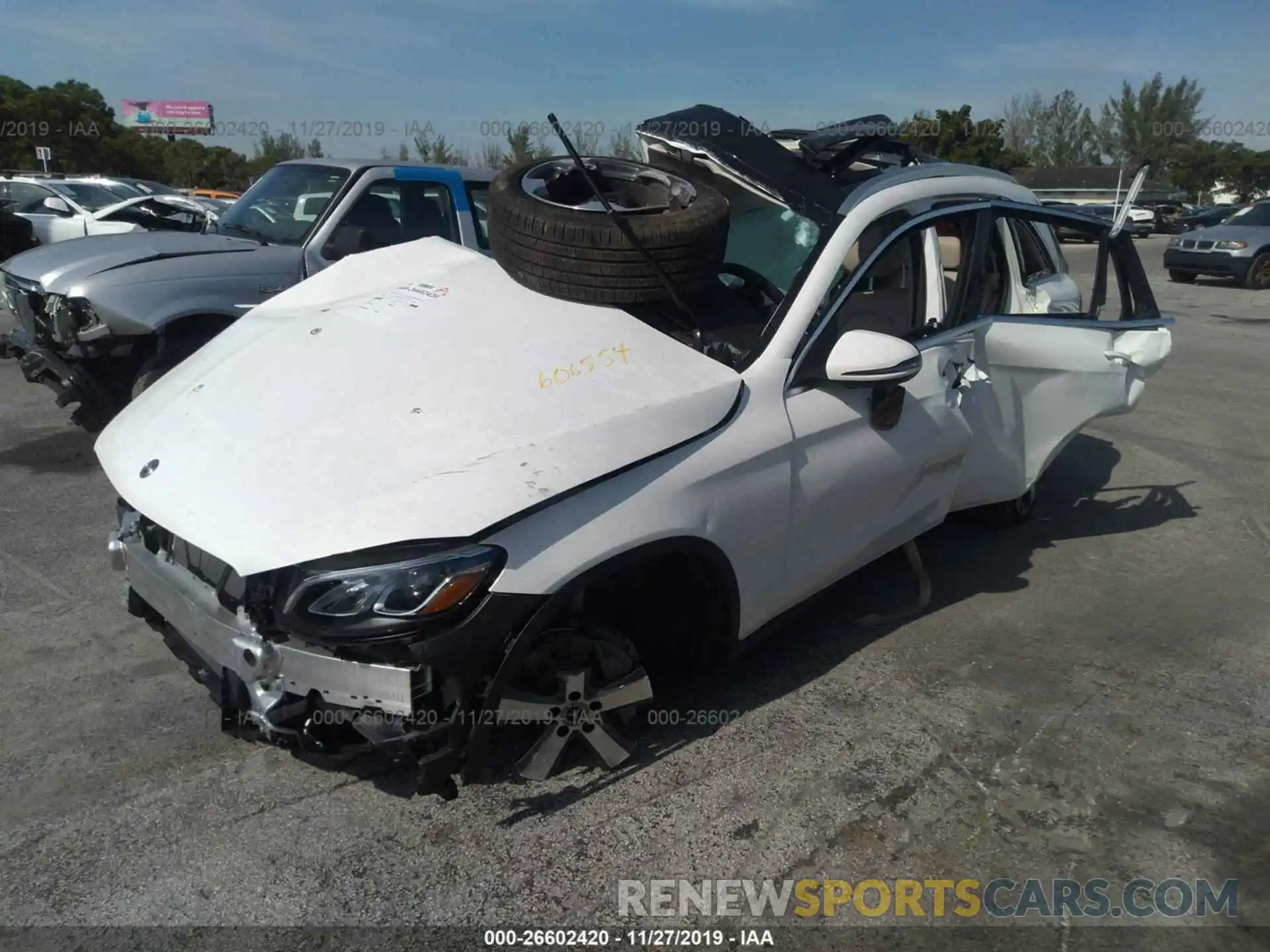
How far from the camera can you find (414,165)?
706cm

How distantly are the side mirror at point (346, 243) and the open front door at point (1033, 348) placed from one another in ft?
13.2

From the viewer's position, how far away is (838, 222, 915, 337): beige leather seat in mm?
3748

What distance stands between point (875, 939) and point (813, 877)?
25 cm

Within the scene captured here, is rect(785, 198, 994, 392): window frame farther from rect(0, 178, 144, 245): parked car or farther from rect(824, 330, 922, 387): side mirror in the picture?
rect(0, 178, 144, 245): parked car

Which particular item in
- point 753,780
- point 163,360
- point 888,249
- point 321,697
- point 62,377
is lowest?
point 753,780

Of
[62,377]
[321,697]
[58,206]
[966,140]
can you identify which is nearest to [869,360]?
[321,697]

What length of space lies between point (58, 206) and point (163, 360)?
420 inches

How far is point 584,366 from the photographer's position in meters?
3.14

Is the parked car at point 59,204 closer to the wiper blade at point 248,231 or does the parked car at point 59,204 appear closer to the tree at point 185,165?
the wiper blade at point 248,231

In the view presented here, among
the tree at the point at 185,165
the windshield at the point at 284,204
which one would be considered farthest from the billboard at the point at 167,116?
the windshield at the point at 284,204

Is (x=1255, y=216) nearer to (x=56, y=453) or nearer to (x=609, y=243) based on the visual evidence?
(x=609, y=243)

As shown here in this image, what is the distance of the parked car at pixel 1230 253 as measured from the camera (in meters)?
19.5

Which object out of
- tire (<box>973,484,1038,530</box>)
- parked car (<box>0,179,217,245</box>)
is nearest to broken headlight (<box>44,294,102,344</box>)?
parked car (<box>0,179,217,245</box>)

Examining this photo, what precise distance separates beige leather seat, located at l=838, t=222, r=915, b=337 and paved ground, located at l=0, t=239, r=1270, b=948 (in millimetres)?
1307
